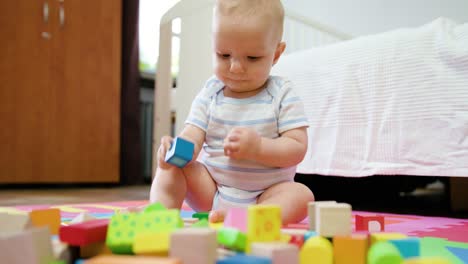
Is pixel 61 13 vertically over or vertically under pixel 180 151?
over

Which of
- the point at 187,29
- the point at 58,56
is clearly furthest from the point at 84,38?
the point at 187,29

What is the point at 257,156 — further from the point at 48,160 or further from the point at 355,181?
the point at 48,160

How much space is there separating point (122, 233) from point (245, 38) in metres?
0.38

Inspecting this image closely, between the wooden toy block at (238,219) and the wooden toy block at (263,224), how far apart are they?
37mm

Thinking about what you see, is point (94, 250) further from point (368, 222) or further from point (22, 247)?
point (368, 222)

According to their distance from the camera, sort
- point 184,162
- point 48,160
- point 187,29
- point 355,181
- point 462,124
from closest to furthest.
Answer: point 184,162 < point 462,124 < point 355,181 < point 187,29 < point 48,160

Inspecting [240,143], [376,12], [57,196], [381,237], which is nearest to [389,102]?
[240,143]

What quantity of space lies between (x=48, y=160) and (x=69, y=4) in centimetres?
81

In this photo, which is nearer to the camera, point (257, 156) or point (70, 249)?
point (70, 249)

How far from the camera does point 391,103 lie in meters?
1.18

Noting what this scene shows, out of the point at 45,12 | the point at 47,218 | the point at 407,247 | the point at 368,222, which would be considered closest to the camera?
the point at 407,247

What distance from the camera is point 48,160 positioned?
2.35 metres

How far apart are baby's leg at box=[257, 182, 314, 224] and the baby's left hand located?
0.30ft

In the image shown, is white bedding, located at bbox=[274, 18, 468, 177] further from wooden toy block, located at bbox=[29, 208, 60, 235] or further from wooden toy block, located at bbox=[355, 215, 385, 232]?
wooden toy block, located at bbox=[29, 208, 60, 235]
